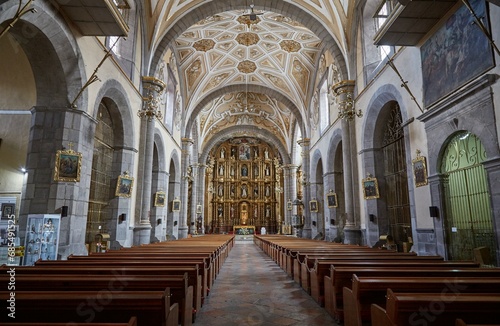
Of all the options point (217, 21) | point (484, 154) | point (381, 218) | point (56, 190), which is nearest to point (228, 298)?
point (56, 190)

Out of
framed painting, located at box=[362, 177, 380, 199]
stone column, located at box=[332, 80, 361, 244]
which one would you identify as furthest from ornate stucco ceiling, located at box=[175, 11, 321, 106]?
framed painting, located at box=[362, 177, 380, 199]

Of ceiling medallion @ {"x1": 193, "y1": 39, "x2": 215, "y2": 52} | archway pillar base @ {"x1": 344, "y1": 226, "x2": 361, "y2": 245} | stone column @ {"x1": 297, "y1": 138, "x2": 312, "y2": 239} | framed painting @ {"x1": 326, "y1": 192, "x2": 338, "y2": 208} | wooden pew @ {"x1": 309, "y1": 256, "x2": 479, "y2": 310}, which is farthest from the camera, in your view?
stone column @ {"x1": 297, "y1": 138, "x2": 312, "y2": 239}

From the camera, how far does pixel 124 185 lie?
446 inches

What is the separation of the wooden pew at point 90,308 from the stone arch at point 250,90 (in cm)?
2008

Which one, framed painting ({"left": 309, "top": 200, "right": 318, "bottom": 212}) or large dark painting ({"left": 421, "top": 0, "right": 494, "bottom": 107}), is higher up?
large dark painting ({"left": 421, "top": 0, "right": 494, "bottom": 107})

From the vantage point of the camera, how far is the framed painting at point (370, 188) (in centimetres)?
1147

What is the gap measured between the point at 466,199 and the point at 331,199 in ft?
29.3

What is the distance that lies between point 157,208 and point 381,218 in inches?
390

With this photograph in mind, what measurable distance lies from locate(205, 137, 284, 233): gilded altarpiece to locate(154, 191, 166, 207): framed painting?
20653 mm

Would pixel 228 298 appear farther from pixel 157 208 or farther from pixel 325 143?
pixel 325 143

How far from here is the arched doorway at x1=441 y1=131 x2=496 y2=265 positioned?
6582mm

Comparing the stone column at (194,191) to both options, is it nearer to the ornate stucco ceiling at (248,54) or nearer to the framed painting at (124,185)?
the ornate stucco ceiling at (248,54)

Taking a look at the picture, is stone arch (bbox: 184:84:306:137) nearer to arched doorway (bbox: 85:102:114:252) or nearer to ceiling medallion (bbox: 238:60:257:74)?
ceiling medallion (bbox: 238:60:257:74)

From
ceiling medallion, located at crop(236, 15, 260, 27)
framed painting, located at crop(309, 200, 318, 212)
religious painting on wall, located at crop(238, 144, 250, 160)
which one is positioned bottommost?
framed painting, located at crop(309, 200, 318, 212)
